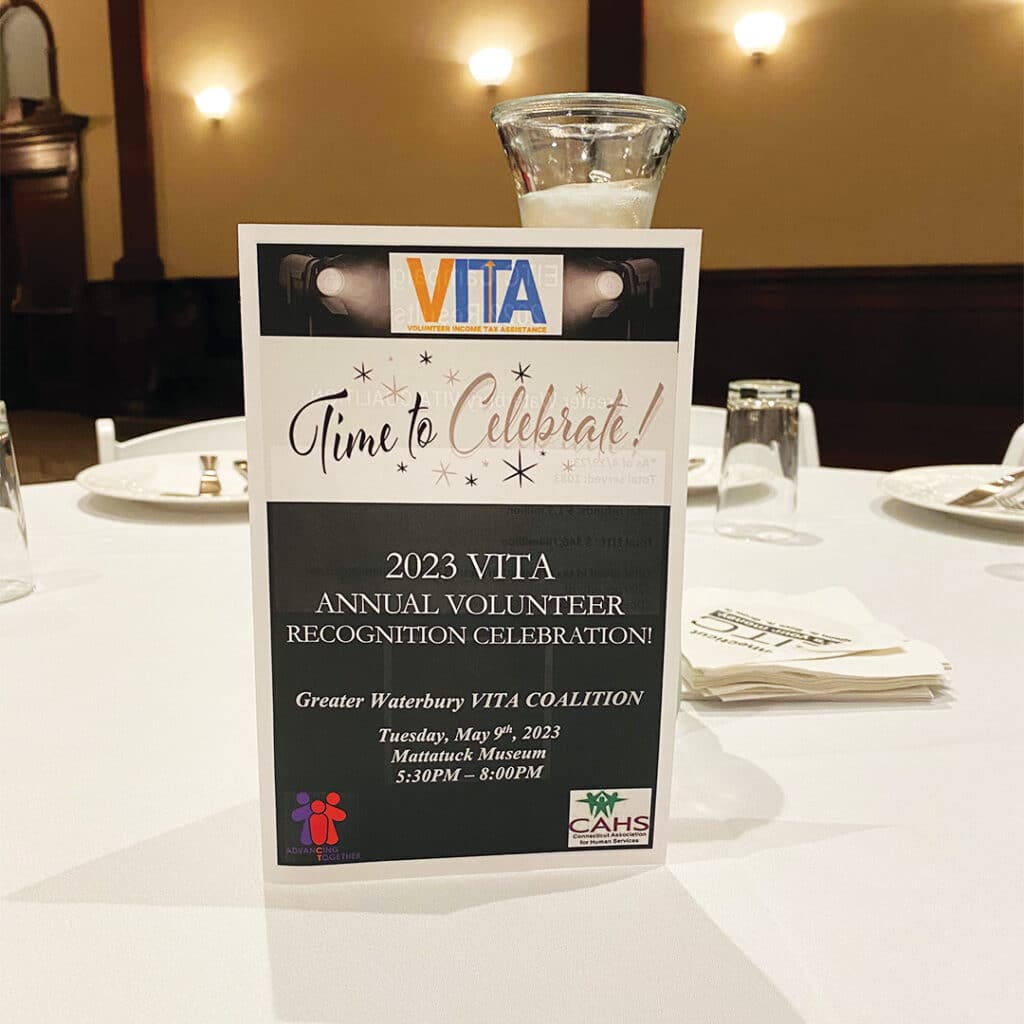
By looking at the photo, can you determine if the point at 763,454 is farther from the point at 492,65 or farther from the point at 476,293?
the point at 492,65

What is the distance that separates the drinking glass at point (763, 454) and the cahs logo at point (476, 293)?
0.68 m

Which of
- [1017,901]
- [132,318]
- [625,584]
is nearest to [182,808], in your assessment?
[625,584]

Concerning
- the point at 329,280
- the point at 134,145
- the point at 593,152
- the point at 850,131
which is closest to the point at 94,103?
the point at 134,145

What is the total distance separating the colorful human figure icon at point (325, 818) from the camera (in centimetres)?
37

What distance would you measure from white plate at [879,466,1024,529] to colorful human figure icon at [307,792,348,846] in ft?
2.49

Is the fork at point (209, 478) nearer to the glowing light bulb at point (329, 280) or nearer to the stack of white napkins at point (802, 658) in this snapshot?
the stack of white napkins at point (802, 658)

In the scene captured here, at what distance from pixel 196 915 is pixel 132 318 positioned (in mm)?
6086

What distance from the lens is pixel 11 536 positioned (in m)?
0.77

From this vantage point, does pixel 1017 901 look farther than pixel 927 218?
No

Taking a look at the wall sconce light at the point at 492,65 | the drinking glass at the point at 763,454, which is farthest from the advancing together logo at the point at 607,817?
the wall sconce light at the point at 492,65

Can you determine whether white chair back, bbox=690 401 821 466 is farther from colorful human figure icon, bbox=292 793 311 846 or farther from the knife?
colorful human figure icon, bbox=292 793 311 846

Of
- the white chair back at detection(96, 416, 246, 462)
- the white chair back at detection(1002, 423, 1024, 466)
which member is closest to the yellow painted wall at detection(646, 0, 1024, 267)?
the white chair back at detection(1002, 423, 1024, 466)

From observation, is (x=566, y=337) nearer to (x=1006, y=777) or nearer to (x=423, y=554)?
(x=423, y=554)

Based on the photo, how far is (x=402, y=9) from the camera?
518cm
